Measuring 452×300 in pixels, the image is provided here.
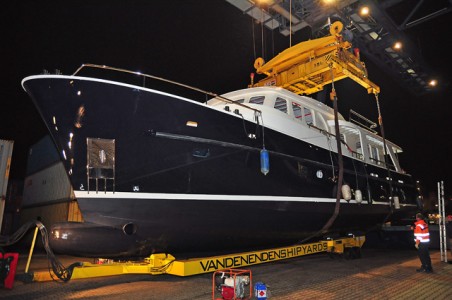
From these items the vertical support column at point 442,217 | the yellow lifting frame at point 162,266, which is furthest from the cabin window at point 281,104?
the vertical support column at point 442,217

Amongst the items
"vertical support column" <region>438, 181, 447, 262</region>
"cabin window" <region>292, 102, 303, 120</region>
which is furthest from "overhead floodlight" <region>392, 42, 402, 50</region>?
"cabin window" <region>292, 102, 303, 120</region>

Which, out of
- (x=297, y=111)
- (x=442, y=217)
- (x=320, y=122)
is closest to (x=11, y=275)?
(x=297, y=111)

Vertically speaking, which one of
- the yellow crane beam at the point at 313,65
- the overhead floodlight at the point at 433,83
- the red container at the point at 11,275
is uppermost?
the overhead floodlight at the point at 433,83

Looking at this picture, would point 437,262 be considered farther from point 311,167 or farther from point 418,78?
point 418,78

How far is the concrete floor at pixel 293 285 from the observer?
4.02 m

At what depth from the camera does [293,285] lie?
455cm

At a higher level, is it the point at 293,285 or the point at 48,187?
the point at 48,187

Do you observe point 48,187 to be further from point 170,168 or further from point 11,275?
point 170,168

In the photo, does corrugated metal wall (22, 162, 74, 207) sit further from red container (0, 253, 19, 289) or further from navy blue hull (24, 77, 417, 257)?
navy blue hull (24, 77, 417, 257)

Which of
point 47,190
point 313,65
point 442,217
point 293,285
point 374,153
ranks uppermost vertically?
point 313,65

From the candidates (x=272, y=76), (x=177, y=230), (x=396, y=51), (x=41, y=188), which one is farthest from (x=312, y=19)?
(x=41, y=188)

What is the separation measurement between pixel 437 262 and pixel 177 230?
589cm

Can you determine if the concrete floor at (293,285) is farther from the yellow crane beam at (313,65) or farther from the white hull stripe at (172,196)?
the yellow crane beam at (313,65)

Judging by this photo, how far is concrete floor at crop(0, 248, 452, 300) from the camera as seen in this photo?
4.02 metres
